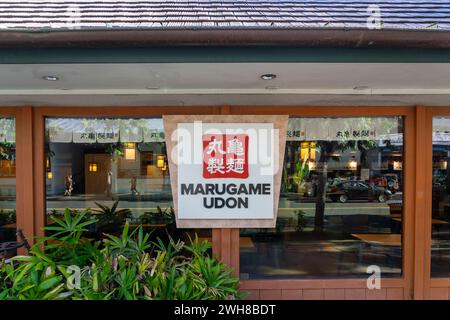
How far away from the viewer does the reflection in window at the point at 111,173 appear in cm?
429

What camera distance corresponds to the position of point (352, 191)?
5707 mm

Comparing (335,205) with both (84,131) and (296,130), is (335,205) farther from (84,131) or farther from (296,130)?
(84,131)

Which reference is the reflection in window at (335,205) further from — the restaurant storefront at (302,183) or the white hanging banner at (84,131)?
the white hanging banner at (84,131)

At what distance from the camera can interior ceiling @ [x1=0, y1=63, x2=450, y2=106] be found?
2.81 m

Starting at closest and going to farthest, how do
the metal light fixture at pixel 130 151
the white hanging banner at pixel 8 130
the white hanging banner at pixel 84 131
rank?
1. the white hanging banner at pixel 8 130
2. the white hanging banner at pixel 84 131
3. the metal light fixture at pixel 130 151

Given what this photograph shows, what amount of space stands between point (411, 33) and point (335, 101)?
1.40 metres

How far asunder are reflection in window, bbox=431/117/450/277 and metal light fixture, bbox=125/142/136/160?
3847 mm

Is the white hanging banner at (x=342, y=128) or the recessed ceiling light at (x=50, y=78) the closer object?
the recessed ceiling light at (x=50, y=78)

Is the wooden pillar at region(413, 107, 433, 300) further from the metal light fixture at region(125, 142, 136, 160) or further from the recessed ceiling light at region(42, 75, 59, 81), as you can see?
the recessed ceiling light at region(42, 75, 59, 81)

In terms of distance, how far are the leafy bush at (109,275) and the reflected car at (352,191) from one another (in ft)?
9.93

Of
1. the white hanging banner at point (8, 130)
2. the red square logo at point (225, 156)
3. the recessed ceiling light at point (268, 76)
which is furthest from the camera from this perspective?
the white hanging banner at point (8, 130)

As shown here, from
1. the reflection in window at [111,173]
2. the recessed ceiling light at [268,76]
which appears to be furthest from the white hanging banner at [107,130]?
the recessed ceiling light at [268,76]

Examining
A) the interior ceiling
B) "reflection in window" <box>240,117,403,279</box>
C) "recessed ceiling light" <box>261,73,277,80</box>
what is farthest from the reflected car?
"recessed ceiling light" <box>261,73,277,80</box>
